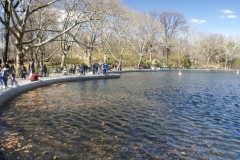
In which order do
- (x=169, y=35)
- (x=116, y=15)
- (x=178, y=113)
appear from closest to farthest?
(x=178, y=113) → (x=116, y=15) → (x=169, y=35)

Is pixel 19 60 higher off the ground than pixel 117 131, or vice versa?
pixel 19 60

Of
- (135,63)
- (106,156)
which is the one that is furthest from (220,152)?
(135,63)

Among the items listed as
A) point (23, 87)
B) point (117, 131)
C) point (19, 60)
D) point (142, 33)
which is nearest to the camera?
point (117, 131)

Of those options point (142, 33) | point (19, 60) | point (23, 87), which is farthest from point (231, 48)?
point (23, 87)

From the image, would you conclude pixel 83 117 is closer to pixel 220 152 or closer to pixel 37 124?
pixel 37 124

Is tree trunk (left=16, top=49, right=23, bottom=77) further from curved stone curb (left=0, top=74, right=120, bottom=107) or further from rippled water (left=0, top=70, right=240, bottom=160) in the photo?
rippled water (left=0, top=70, right=240, bottom=160)

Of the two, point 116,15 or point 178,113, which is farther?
point 116,15

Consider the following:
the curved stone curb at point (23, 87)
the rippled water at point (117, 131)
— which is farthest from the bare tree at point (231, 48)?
the rippled water at point (117, 131)

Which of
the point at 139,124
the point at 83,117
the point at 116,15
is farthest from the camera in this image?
the point at 116,15

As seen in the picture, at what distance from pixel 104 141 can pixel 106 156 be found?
1090 mm

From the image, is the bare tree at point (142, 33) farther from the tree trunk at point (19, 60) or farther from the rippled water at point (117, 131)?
the rippled water at point (117, 131)

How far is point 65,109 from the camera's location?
1158 centimetres

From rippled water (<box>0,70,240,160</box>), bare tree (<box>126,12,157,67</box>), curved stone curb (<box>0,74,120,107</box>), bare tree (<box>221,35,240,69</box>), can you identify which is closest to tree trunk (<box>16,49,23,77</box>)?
curved stone curb (<box>0,74,120,107</box>)

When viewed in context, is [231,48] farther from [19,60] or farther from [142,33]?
[19,60]
